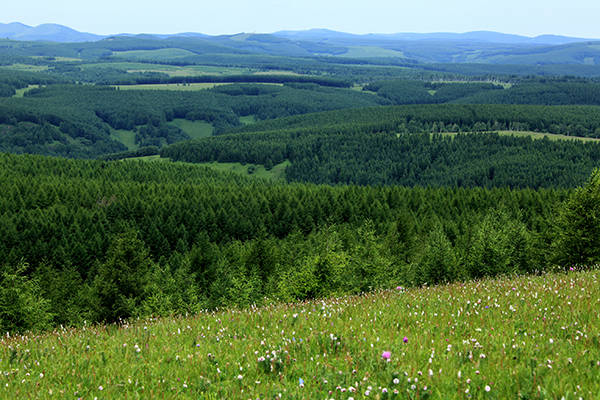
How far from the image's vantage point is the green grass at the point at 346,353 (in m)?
8.45

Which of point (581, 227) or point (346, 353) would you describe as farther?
point (581, 227)

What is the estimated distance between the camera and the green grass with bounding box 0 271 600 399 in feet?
27.7

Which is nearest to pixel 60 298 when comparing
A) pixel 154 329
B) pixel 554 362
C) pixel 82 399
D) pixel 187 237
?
pixel 187 237

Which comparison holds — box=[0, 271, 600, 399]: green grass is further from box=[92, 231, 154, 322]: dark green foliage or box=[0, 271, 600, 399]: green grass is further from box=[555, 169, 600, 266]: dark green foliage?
box=[92, 231, 154, 322]: dark green foliage

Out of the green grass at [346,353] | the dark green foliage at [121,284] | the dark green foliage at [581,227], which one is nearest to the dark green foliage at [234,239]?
the dark green foliage at [121,284]

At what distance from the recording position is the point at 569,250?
41.1 m

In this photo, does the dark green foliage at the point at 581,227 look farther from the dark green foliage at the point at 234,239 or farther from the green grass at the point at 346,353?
the green grass at the point at 346,353

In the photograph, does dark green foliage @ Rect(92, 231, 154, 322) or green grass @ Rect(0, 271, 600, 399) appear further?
dark green foliage @ Rect(92, 231, 154, 322)

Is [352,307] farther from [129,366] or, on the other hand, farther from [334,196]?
[334,196]

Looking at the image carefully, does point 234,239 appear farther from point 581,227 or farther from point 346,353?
point 346,353

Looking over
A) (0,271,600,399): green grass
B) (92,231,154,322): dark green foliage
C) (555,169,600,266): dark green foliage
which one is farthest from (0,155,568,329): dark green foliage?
(0,271,600,399): green grass

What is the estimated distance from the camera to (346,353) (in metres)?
10.2

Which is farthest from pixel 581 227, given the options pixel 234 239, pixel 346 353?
pixel 234 239

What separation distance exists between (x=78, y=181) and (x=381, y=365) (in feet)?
525
